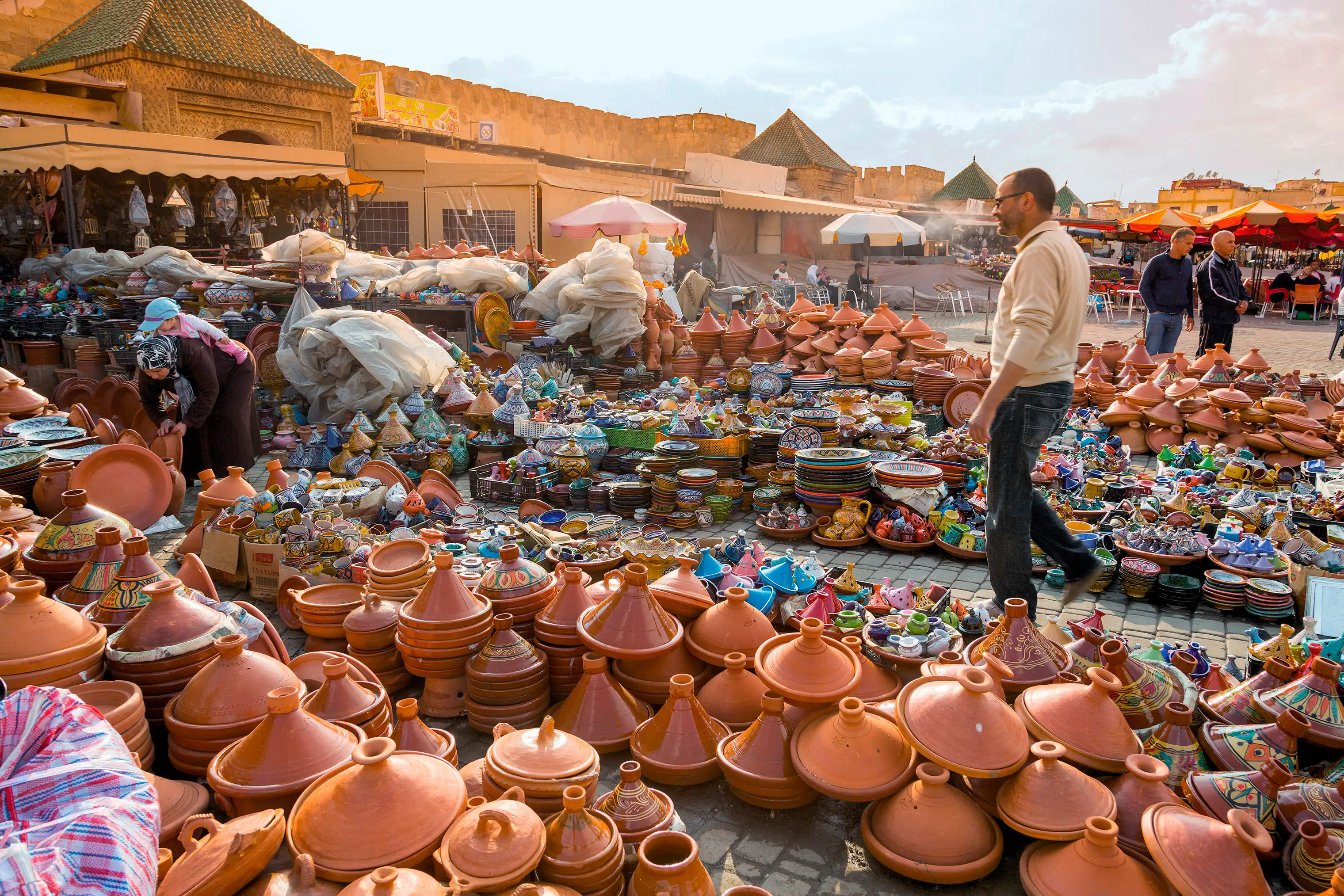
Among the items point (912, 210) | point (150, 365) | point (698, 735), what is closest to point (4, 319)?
point (150, 365)

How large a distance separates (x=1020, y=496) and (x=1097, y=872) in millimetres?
1705

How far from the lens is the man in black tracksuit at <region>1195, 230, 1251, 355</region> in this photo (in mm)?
8281

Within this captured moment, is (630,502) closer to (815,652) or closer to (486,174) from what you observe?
(815,652)

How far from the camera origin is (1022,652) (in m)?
2.74

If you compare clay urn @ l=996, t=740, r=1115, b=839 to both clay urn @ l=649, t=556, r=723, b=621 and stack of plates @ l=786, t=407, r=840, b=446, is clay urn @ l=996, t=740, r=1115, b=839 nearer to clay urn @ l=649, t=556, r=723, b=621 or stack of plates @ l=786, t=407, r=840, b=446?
clay urn @ l=649, t=556, r=723, b=621

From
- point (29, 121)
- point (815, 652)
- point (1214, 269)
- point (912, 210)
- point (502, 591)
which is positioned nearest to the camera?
point (815, 652)

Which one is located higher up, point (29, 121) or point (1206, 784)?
point (29, 121)

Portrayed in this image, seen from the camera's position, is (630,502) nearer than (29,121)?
Yes

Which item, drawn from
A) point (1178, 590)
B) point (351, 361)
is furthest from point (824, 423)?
point (351, 361)

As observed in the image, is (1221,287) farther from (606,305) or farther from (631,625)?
(631,625)

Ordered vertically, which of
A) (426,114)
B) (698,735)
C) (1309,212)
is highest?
(426,114)

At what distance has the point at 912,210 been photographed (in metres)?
30.2

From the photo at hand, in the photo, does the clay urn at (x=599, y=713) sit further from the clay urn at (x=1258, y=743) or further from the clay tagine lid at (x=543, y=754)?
the clay urn at (x=1258, y=743)

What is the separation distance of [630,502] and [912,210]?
91.0 ft
